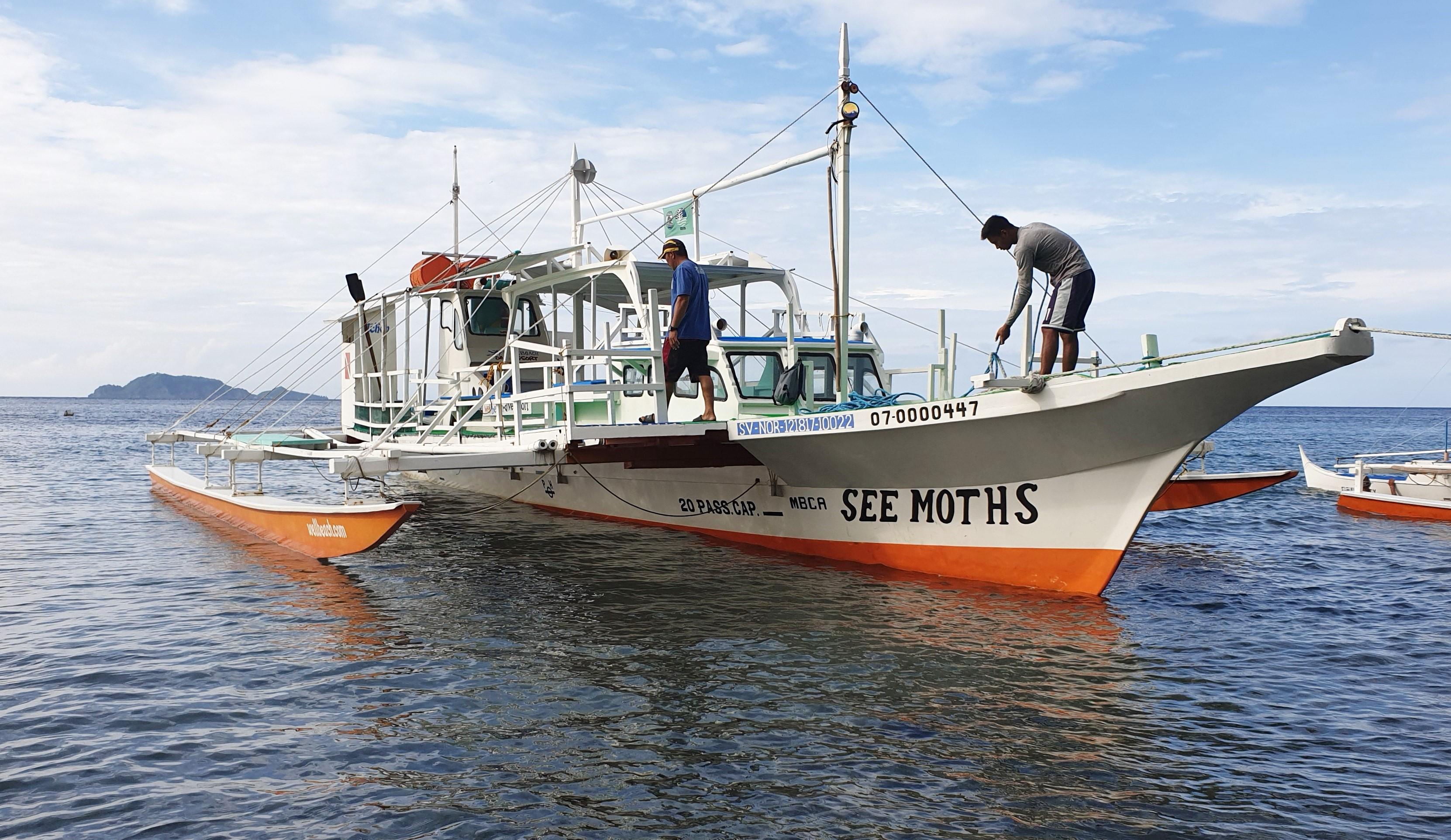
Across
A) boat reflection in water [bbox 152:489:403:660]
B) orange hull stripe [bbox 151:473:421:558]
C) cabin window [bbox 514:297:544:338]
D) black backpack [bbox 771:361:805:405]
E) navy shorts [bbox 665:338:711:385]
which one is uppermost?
cabin window [bbox 514:297:544:338]

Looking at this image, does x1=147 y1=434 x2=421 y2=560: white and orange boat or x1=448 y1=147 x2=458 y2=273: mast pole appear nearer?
x1=147 y1=434 x2=421 y2=560: white and orange boat

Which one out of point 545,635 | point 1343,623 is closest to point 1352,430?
point 1343,623

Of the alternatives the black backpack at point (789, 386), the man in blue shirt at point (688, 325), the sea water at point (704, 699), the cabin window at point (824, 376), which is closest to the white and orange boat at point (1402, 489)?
the sea water at point (704, 699)

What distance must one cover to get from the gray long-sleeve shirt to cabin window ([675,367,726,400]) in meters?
4.40

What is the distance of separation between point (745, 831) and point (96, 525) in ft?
56.5

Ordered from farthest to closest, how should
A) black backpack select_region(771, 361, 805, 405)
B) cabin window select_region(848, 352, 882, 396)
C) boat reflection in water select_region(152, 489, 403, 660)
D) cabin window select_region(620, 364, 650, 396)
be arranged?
1. cabin window select_region(620, 364, 650, 396)
2. cabin window select_region(848, 352, 882, 396)
3. black backpack select_region(771, 361, 805, 405)
4. boat reflection in water select_region(152, 489, 403, 660)

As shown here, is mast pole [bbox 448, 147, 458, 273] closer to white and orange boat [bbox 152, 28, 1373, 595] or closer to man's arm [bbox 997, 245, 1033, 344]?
white and orange boat [bbox 152, 28, 1373, 595]

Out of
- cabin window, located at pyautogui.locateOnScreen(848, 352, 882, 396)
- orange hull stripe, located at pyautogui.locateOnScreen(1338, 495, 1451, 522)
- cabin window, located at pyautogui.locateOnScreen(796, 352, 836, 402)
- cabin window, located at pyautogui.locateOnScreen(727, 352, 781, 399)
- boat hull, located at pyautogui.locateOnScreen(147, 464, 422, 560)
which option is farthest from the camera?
orange hull stripe, located at pyautogui.locateOnScreen(1338, 495, 1451, 522)

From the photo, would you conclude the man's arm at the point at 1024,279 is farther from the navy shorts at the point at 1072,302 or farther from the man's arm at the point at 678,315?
the man's arm at the point at 678,315

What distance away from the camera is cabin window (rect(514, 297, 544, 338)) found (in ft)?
55.9

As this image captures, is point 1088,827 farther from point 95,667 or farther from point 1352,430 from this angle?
point 1352,430

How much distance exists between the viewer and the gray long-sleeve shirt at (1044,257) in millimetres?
9703

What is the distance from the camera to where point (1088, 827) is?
5.21m

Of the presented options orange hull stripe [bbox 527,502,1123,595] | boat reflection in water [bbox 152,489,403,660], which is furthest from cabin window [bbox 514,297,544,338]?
orange hull stripe [bbox 527,502,1123,595]
